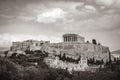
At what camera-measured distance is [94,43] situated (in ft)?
211

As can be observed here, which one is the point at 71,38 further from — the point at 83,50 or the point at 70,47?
the point at 83,50

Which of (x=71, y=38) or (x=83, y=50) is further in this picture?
(x=71, y=38)

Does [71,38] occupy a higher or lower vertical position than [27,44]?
higher

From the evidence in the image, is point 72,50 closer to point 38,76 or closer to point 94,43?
point 94,43

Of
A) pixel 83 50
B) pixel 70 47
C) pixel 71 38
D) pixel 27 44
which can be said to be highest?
pixel 71 38

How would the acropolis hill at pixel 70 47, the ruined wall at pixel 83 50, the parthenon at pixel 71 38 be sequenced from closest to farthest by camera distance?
the acropolis hill at pixel 70 47, the ruined wall at pixel 83 50, the parthenon at pixel 71 38

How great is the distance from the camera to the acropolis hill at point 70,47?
194 feet

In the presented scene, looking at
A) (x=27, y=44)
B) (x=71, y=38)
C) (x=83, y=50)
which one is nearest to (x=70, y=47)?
(x=83, y=50)

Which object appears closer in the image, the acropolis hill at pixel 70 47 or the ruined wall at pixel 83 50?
the acropolis hill at pixel 70 47

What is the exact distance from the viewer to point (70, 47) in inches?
2422

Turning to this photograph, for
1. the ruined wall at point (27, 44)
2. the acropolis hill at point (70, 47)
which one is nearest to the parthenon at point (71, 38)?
the acropolis hill at point (70, 47)

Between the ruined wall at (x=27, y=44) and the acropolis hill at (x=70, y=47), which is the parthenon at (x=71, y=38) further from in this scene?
the ruined wall at (x=27, y=44)

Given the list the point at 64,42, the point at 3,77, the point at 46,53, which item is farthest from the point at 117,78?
the point at 64,42

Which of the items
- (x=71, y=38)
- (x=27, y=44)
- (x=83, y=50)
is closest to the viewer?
(x=83, y=50)
